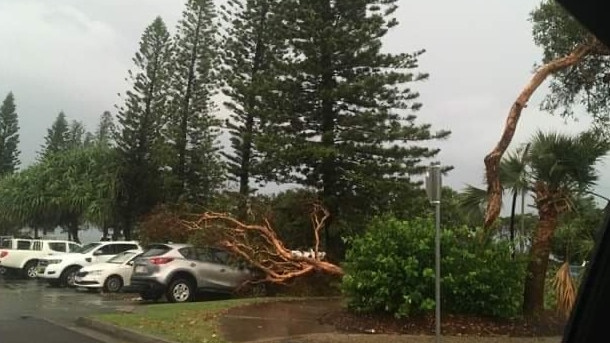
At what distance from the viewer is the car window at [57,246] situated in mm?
34656

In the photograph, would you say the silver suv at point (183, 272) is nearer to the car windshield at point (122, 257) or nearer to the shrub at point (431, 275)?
the car windshield at point (122, 257)

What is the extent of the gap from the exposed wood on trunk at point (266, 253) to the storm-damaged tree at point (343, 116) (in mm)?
4485

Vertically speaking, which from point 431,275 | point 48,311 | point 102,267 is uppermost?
point 431,275

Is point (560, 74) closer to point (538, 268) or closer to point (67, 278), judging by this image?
point (538, 268)

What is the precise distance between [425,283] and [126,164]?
1413 inches

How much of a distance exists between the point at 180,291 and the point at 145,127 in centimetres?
2746

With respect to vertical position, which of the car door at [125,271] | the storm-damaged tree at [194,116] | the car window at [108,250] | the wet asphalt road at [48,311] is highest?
the storm-damaged tree at [194,116]

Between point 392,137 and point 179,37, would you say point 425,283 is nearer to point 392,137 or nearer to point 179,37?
point 392,137

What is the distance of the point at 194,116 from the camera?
1682 inches

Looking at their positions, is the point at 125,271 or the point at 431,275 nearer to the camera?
the point at 431,275

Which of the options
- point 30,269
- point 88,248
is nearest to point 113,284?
point 88,248

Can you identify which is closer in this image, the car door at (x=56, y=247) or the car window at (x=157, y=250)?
the car window at (x=157, y=250)

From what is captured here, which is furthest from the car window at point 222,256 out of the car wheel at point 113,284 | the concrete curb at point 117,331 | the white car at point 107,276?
the car wheel at point 113,284

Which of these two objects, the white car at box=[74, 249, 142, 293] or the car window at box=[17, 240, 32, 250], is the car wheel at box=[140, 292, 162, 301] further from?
the car window at box=[17, 240, 32, 250]
